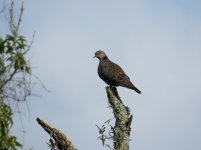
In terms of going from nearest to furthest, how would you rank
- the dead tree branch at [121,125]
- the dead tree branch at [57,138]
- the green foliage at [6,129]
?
the green foliage at [6,129]
the dead tree branch at [57,138]
the dead tree branch at [121,125]

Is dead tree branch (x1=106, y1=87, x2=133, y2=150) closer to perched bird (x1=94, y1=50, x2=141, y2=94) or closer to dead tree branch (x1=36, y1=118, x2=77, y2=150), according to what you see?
dead tree branch (x1=36, y1=118, x2=77, y2=150)

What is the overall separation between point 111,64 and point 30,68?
926 cm

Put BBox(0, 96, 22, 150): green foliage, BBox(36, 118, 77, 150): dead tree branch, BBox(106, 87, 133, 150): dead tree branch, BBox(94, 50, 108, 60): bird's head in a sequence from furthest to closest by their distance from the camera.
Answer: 1. BBox(94, 50, 108, 60): bird's head
2. BBox(106, 87, 133, 150): dead tree branch
3. BBox(36, 118, 77, 150): dead tree branch
4. BBox(0, 96, 22, 150): green foliage

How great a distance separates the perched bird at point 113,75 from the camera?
14.9 metres

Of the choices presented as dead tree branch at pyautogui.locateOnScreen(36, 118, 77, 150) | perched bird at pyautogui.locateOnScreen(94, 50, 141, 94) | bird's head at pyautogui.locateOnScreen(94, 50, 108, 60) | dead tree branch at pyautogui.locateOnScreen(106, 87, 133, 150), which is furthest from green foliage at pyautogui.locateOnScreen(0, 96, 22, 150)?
bird's head at pyautogui.locateOnScreen(94, 50, 108, 60)

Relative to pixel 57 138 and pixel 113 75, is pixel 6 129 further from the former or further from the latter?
pixel 113 75

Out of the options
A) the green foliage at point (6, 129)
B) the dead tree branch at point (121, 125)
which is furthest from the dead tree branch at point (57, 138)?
the green foliage at point (6, 129)

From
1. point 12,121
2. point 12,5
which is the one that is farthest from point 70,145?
point 12,5

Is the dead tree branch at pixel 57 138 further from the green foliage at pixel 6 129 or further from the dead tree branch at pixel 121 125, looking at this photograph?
the green foliage at pixel 6 129

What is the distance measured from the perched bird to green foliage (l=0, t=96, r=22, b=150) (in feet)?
27.9

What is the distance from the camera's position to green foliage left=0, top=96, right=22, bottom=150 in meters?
6.29

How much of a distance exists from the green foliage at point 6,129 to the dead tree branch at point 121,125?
4.01 m

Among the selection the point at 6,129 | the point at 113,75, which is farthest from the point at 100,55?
the point at 6,129

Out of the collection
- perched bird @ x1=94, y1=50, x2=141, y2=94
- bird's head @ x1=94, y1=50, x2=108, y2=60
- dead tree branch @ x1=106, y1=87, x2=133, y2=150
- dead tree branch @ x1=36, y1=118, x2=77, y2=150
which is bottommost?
dead tree branch @ x1=36, y1=118, x2=77, y2=150
